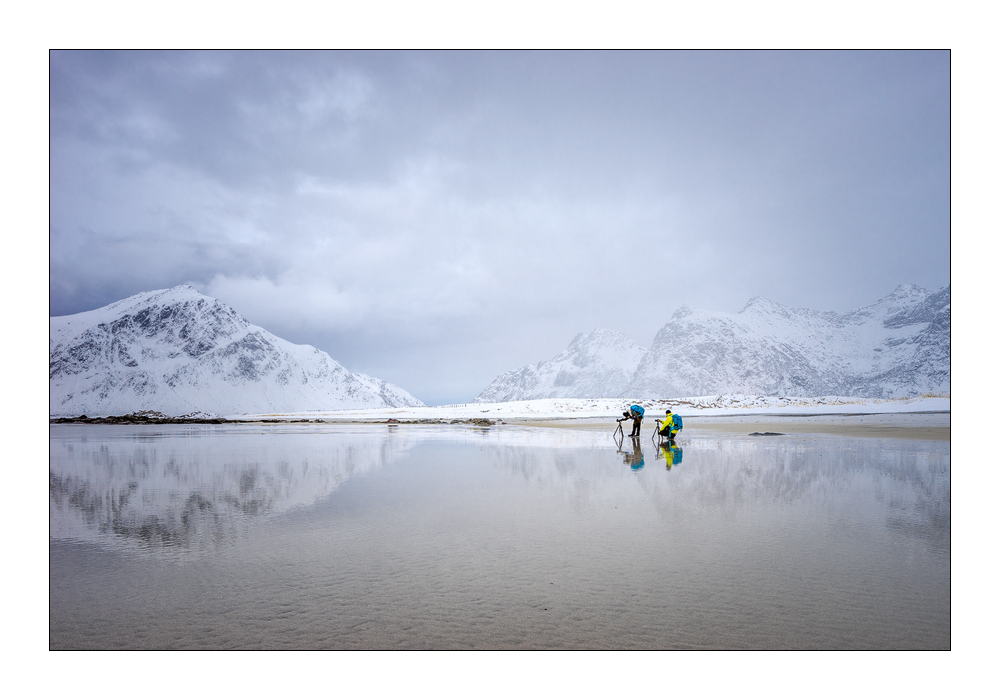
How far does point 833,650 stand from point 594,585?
194 centimetres

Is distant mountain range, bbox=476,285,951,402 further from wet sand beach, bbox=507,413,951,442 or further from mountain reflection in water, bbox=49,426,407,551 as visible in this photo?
mountain reflection in water, bbox=49,426,407,551

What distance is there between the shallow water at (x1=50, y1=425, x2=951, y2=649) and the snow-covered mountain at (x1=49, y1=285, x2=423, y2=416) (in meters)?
91.0

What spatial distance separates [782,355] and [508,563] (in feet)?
326

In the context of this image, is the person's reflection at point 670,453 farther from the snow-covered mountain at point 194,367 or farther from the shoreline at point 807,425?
the snow-covered mountain at point 194,367

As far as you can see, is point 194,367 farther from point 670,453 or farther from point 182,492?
point 670,453

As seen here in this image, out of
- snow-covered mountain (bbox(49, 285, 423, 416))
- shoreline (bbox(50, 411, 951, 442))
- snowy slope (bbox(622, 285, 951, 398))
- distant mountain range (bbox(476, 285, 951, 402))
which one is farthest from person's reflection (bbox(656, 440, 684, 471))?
snow-covered mountain (bbox(49, 285, 423, 416))

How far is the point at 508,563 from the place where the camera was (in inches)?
213

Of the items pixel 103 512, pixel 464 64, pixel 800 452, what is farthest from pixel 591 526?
pixel 800 452

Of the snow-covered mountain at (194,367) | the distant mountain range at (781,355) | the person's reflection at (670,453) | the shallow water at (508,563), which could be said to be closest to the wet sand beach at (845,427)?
the person's reflection at (670,453)

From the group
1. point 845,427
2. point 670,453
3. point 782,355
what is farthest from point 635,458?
point 782,355

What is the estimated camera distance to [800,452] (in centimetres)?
1625

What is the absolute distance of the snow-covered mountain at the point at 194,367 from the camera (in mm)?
88562

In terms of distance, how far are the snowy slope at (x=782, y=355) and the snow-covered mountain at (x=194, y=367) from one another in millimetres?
77876

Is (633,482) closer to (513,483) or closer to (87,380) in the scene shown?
(513,483)
